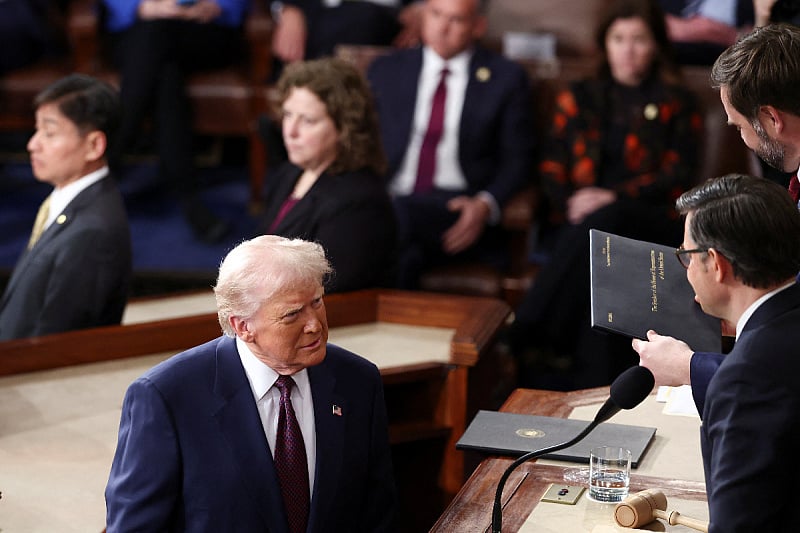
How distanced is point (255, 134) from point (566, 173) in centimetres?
155

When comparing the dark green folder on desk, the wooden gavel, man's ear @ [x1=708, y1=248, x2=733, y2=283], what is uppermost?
man's ear @ [x1=708, y1=248, x2=733, y2=283]

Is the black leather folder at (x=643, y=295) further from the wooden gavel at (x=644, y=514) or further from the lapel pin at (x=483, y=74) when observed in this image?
the lapel pin at (x=483, y=74)

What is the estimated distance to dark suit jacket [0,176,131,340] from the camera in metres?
3.22

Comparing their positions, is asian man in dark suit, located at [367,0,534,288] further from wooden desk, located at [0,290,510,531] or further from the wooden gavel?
the wooden gavel

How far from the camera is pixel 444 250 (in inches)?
173

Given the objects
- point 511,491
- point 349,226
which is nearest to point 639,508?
point 511,491

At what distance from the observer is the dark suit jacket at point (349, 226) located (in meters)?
3.52

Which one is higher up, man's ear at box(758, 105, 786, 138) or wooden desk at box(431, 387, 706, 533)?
man's ear at box(758, 105, 786, 138)

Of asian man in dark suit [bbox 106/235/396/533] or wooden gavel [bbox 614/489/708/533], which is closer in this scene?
wooden gavel [bbox 614/489/708/533]

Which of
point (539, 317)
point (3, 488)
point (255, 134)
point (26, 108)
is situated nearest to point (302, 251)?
point (3, 488)

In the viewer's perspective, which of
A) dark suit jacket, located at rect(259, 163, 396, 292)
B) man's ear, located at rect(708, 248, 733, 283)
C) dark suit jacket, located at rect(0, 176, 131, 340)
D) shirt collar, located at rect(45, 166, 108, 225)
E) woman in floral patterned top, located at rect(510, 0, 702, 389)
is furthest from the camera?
woman in floral patterned top, located at rect(510, 0, 702, 389)

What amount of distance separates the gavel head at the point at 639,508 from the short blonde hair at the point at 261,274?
63 cm

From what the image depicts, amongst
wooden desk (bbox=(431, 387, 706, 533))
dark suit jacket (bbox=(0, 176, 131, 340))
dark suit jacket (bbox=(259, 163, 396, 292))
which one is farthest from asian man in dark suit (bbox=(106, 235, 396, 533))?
dark suit jacket (bbox=(259, 163, 396, 292))

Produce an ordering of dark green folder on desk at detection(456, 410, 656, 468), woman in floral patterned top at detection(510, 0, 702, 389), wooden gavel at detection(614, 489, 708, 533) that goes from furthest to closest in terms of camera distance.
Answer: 1. woman in floral patterned top at detection(510, 0, 702, 389)
2. dark green folder on desk at detection(456, 410, 656, 468)
3. wooden gavel at detection(614, 489, 708, 533)
